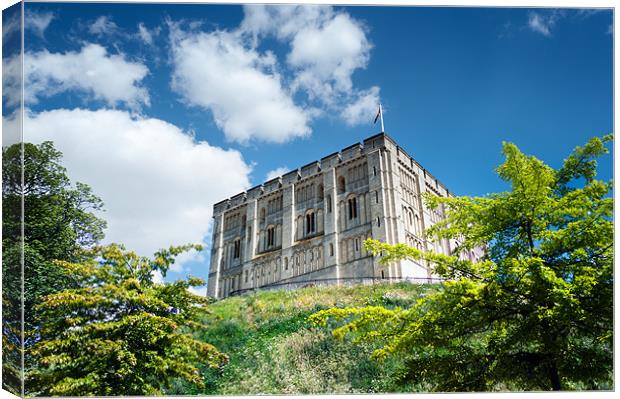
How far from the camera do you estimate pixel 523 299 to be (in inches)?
324

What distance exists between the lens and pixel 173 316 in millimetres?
11422

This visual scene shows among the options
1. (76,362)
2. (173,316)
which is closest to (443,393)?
(173,316)

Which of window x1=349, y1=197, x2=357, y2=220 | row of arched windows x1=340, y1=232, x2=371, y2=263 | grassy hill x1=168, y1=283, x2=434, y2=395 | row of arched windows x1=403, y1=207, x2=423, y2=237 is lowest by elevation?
grassy hill x1=168, y1=283, x2=434, y2=395

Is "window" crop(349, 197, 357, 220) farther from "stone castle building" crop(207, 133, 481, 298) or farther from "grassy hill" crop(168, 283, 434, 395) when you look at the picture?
"grassy hill" crop(168, 283, 434, 395)

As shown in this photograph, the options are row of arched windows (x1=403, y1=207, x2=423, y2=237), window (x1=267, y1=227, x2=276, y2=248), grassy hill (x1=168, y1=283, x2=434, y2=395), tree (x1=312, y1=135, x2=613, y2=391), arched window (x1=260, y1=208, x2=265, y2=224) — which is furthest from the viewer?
arched window (x1=260, y1=208, x2=265, y2=224)

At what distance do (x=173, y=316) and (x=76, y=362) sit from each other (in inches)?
84.4

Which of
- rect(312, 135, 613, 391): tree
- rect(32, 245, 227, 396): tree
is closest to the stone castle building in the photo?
rect(32, 245, 227, 396): tree

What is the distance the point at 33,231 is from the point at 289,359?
1021cm

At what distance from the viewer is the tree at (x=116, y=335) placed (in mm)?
10102

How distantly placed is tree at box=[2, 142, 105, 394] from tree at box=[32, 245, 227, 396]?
0.78 m

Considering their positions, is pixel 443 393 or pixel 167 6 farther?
pixel 167 6

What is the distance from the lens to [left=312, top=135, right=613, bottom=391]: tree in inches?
313

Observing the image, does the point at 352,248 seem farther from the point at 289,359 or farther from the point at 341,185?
the point at 289,359

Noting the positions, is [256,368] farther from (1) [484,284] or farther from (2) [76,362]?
(1) [484,284]
